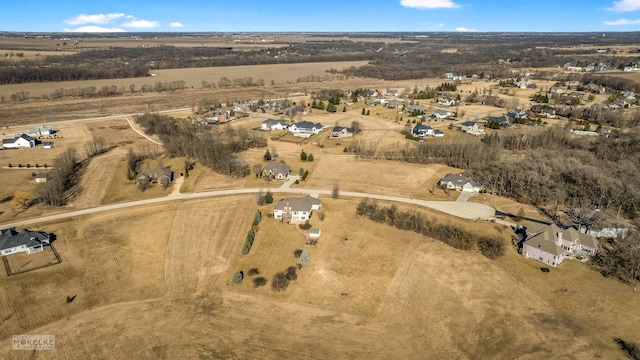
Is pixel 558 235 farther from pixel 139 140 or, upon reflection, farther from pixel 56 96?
pixel 56 96

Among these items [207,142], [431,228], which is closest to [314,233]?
[431,228]

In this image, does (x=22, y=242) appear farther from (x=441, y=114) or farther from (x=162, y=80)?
(x=162, y=80)

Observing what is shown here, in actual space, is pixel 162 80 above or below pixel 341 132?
above

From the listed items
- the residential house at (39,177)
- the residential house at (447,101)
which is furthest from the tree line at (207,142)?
the residential house at (447,101)

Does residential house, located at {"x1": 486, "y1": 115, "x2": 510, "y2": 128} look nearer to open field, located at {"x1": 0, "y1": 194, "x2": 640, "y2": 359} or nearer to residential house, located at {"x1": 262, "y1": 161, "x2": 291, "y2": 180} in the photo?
open field, located at {"x1": 0, "y1": 194, "x2": 640, "y2": 359}

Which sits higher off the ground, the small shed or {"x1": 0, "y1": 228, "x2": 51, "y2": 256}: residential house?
{"x1": 0, "y1": 228, "x2": 51, "y2": 256}: residential house

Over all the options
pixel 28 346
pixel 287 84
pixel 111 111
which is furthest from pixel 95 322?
pixel 287 84

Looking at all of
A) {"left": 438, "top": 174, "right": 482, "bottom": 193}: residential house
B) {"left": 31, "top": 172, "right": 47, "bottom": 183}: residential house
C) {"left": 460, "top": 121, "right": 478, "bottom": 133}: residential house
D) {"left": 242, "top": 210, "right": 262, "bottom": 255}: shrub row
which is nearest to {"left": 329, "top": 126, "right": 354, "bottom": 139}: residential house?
{"left": 460, "top": 121, "right": 478, "bottom": 133}: residential house
